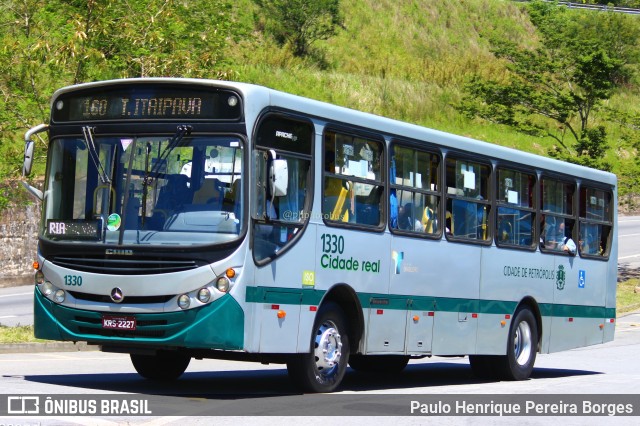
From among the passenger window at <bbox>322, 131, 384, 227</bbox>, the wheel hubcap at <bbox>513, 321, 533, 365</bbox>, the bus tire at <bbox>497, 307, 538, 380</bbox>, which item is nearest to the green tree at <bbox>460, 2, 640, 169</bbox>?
the bus tire at <bbox>497, 307, 538, 380</bbox>

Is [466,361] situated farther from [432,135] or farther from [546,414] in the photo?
[546,414]

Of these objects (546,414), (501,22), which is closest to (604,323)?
(546,414)

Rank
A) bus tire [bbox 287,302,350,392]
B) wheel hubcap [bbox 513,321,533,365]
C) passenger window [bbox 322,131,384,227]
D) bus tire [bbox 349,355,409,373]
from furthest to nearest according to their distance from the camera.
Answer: wheel hubcap [bbox 513,321,533,365], bus tire [bbox 349,355,409,373], passenger window [bbox 322,131,384,227], bus tire [bbox 287,302,350,392]

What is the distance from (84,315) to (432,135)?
5.33 m

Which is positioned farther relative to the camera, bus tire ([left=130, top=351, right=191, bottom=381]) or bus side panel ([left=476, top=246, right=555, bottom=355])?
bus side panel ([left=476, top=246, right=555, bottom=355])

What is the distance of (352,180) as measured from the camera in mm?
13117

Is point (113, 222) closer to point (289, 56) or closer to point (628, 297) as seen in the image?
point (628, 297)

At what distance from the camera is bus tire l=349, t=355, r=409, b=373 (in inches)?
659

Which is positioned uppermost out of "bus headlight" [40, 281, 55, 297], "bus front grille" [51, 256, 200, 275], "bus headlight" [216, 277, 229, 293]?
"bus front grille" [51, 256, 200, 275]

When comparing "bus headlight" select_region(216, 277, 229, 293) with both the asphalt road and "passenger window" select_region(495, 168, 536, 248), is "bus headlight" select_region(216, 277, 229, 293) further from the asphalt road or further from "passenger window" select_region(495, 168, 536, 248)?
"passenger window" select_region(495, 168, 536, 248)

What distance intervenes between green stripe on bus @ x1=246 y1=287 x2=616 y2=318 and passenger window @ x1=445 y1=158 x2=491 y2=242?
0.92 m

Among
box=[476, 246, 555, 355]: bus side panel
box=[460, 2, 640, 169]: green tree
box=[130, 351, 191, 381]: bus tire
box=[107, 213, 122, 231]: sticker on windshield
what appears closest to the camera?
box=[107, 213, 122, 231]: sticker on windshield

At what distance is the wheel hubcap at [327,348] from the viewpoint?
12594mm

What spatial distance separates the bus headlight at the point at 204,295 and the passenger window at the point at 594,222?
899 cm
